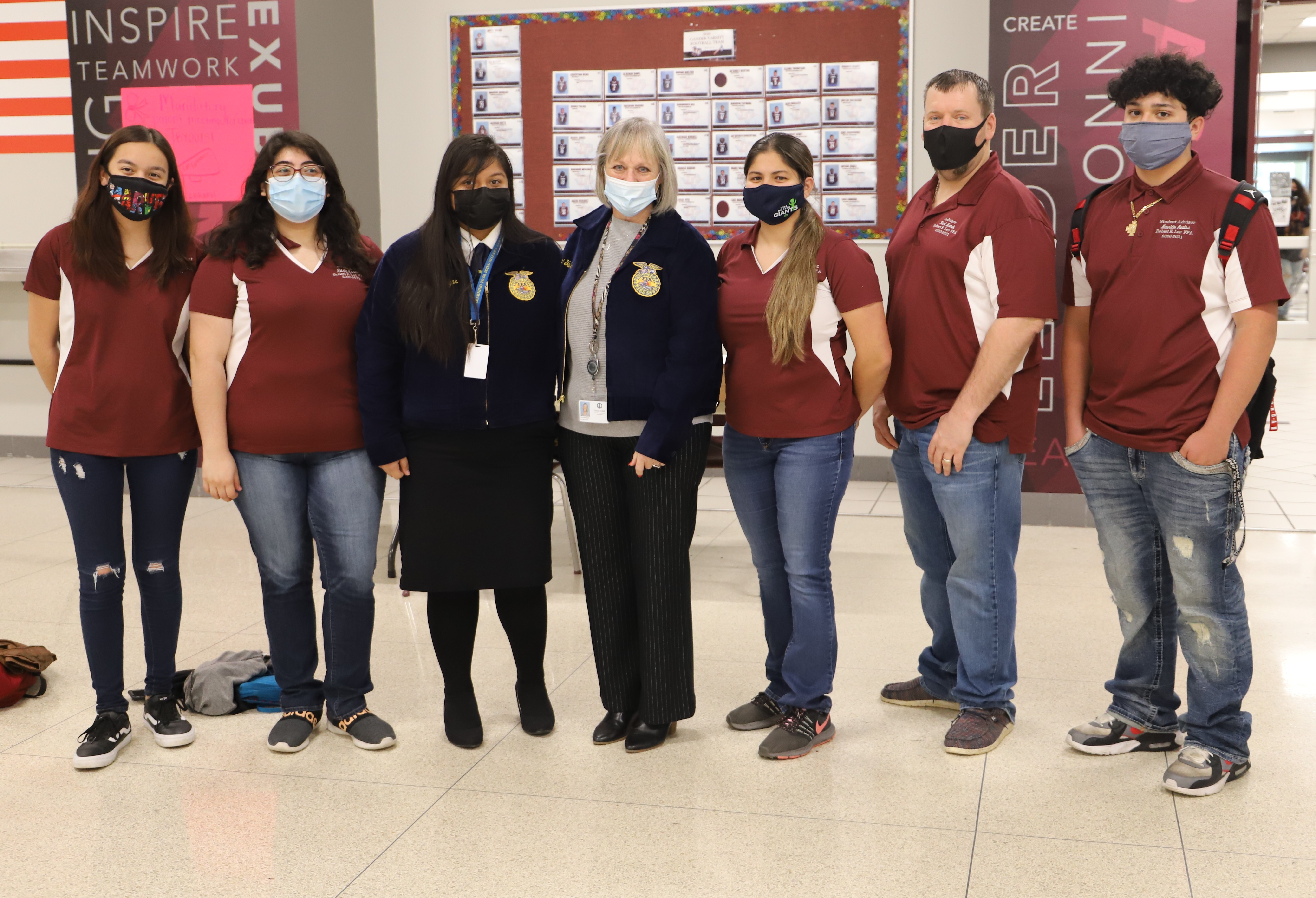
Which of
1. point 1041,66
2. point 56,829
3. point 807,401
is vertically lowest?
point 56,829

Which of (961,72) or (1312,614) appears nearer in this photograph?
(961,72)

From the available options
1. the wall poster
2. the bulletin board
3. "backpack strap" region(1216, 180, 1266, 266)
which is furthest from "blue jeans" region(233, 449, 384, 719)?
the bulletin board

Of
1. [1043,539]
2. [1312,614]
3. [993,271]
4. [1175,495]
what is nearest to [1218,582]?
[1175,495]

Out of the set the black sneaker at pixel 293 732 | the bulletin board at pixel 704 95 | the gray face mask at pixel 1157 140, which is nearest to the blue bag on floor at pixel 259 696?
the black sneaker at pixel 293 732

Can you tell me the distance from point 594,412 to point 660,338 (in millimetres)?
240

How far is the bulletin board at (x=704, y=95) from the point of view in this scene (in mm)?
6039

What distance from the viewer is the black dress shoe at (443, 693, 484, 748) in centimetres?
299

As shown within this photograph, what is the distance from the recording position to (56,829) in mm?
2557

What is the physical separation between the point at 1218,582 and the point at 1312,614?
1.73 metres

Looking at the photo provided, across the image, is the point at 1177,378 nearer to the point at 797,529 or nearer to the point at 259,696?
the point at 797,529

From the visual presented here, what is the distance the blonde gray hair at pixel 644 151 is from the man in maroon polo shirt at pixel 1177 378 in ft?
3.28

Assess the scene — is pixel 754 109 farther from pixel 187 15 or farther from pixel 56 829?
pixel 56 829

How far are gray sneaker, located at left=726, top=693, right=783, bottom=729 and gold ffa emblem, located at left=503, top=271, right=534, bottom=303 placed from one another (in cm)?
124

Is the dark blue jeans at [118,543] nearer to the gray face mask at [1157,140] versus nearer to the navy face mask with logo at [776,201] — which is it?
Answer: the navy face mask with logo at [776,201]
